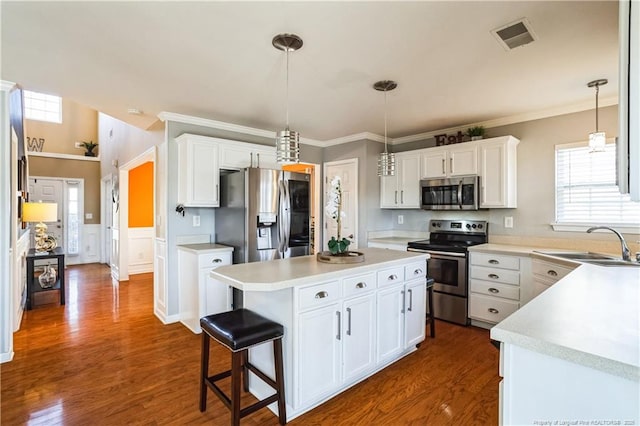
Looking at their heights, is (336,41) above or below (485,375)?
above

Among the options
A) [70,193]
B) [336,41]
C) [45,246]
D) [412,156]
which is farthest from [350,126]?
[70,193]

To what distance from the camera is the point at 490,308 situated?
3381mm

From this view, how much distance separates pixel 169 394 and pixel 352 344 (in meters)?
1.34

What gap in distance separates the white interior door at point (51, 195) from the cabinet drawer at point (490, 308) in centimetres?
834

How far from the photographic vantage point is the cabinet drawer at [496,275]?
10.6 ft

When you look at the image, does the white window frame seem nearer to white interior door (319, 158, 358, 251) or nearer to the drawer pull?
white interior door (319, 158, 358, 251)

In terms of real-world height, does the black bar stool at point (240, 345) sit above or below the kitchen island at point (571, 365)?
below

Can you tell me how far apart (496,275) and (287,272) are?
2475mm

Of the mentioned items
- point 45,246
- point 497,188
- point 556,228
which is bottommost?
point 45,246

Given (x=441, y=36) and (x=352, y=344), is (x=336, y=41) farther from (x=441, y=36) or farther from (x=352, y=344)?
(x=352, y=344)

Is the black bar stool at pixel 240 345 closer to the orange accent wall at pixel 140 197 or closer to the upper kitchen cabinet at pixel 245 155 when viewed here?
the upper kitchen cabinet at pixel 245 155

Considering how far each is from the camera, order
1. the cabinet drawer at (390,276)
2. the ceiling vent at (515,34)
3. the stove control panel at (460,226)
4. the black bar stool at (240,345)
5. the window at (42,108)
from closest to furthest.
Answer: the black bar stool at (240,345)
the ceiling vent at (515,34)
the cabinet drawer at (390,276)
the stove control panel at (460,226)
the window at (42,108)

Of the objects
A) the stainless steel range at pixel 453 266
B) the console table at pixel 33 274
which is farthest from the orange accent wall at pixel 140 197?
the stainless steel range at pixel 453 266

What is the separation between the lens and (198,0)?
5.48 feet
